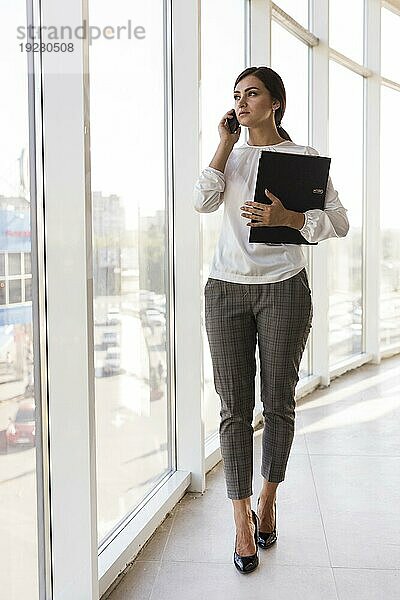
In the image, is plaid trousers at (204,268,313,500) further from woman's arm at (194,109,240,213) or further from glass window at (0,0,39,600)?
glass window at (0,0,39,600)

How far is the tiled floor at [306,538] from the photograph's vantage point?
2.31m

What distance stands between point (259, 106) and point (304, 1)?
3026 millimetres

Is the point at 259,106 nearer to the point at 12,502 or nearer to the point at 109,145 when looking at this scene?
the point at 109,145

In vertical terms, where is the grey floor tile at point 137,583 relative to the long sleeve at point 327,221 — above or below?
below

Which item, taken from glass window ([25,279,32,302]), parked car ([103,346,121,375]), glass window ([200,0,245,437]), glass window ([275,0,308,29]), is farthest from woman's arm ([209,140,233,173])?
glass window ([275,0,308,29])

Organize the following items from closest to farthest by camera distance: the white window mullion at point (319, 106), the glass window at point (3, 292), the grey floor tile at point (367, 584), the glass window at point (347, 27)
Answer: the glass window at point (3, 292), the grey floor tile at point (367, 584), the white window mullion at point (319, 106), the glass window at point (347, 27)

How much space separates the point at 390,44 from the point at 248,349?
4.85 meters

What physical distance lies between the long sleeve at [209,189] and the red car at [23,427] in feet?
2.78

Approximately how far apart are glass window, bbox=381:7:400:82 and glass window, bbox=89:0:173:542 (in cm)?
388

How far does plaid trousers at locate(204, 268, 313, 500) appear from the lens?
240 centimetres

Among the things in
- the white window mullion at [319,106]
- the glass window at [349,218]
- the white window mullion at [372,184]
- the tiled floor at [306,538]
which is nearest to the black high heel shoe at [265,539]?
the tiled floor at [306,538]

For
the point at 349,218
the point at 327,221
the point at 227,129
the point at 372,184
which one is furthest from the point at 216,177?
the point at 372,184

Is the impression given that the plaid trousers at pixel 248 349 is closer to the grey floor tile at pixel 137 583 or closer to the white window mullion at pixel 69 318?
the grey floor tile at pixel 137 583

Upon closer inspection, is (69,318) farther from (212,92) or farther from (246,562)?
(212,92)
